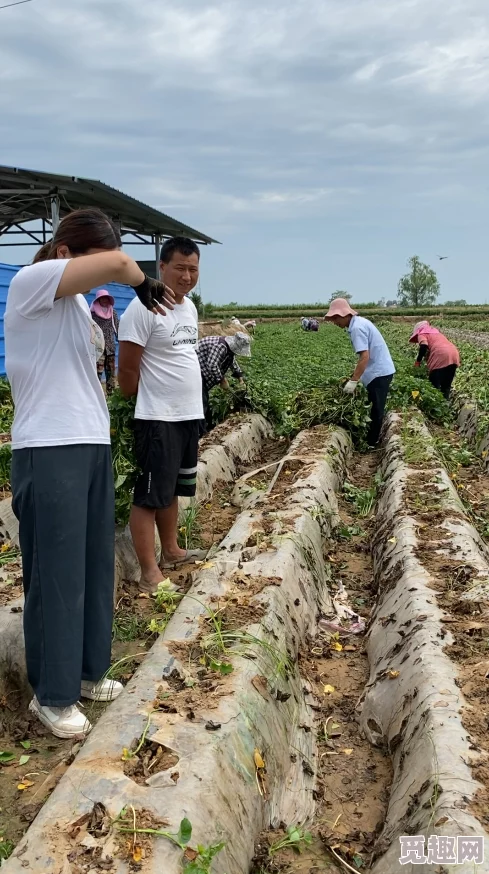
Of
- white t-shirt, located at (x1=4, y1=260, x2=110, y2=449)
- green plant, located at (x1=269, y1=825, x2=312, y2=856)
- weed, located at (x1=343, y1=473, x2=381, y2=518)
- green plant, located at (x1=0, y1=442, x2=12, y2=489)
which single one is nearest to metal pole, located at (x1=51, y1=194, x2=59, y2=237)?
green plant, located at (x1=0, y1=442, x2=12, y2=489)

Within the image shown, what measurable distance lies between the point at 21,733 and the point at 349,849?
1.35 meters

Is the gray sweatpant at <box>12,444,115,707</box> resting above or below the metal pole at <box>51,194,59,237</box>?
below

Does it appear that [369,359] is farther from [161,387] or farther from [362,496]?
[161,387]

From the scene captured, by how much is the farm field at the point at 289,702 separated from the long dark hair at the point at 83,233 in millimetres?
1581

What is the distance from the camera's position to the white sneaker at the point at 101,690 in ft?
9.46

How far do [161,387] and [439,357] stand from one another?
7.08 m

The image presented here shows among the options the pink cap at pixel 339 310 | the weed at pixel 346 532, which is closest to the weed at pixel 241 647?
the weed at pixel 346 532

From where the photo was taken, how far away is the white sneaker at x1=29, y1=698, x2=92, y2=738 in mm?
2635

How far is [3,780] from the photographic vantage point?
2.49 metres

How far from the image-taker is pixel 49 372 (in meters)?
2.51

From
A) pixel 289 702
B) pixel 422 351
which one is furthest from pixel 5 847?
pixel 422 351

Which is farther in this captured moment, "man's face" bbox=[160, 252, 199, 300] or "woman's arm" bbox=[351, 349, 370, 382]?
"woman's arm" bbox=[351, 349, 370, 382]

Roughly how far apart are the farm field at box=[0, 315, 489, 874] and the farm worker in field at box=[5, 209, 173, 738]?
0.95 ft

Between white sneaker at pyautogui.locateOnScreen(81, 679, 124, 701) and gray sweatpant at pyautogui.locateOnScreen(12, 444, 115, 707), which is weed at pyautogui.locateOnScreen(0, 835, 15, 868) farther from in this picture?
white sneaker at pyautogui.locateOnScreen(81, 679, 124, 701)
